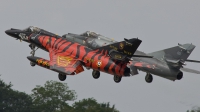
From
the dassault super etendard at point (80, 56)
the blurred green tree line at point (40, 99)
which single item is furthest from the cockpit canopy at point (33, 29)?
the blurred green tree line at point (40, 99)

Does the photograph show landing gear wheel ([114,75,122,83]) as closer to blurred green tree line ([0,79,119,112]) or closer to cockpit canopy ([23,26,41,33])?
cockpit canopy ([23,26,41,33])

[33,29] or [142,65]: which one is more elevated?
[33,29]

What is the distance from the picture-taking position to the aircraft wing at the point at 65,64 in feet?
295

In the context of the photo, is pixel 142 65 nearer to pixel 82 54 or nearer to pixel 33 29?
pixel 82 54

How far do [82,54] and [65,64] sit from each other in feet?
5.51

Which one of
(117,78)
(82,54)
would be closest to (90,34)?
(82,54)

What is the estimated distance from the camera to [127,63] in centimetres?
9050

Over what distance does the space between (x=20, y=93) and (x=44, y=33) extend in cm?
5227

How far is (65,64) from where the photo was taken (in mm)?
91125

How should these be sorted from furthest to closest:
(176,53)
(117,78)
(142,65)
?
(176,53) → (142,65) → (117,78)

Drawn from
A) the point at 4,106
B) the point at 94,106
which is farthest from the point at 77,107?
the point at 4,106

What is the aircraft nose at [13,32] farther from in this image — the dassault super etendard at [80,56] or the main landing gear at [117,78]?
the main landing gear at [117,78]

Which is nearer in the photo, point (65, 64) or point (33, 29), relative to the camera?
point (65, 64)

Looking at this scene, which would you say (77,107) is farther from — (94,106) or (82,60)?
(82,60)
